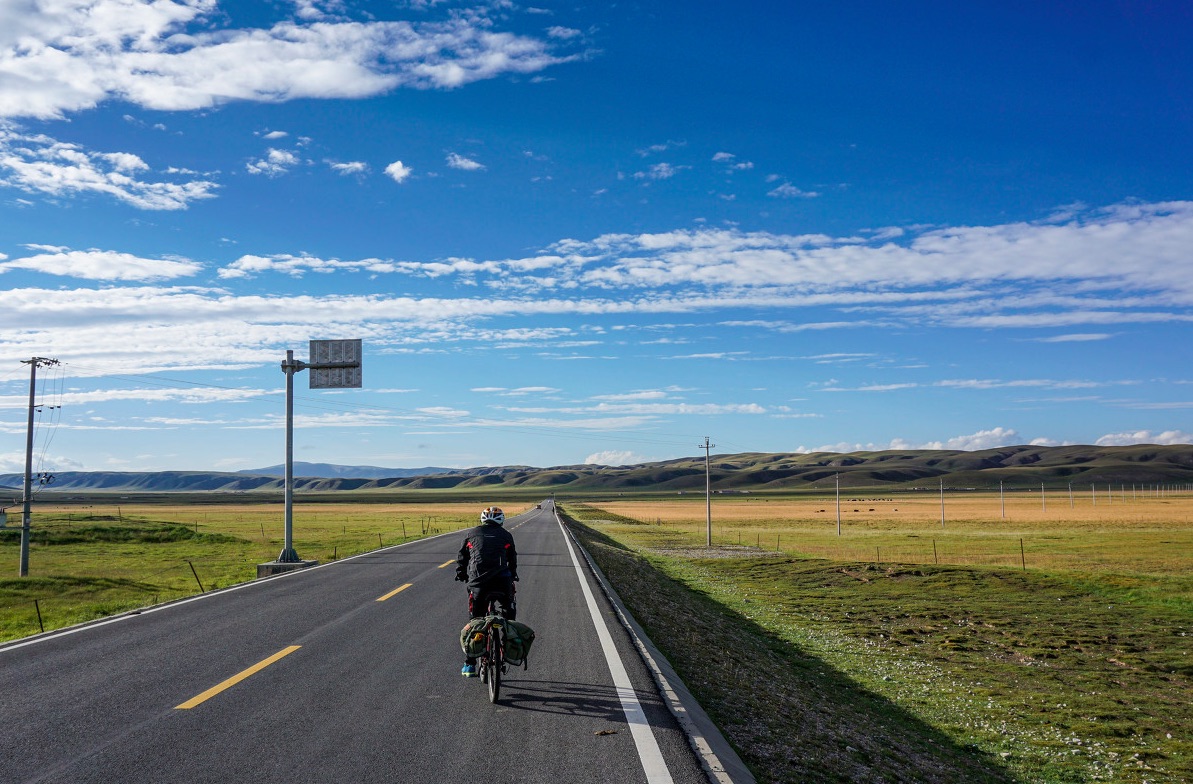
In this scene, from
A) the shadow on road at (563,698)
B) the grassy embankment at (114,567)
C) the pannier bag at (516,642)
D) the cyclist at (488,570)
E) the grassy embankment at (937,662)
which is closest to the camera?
the shadow on road at (563,698)

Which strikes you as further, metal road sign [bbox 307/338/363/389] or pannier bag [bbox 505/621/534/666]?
metal road sign [bbox 307/338/363/389]

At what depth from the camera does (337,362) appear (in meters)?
28.9

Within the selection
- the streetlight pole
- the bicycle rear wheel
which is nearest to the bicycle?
the bicycle rear wheel

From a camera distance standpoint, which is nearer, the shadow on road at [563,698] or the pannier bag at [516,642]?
the shadow on road at [563,698]

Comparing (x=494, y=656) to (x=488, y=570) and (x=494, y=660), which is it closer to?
(x=494, y=660)

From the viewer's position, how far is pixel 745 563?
136ft

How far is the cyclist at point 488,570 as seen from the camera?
9.10 meters

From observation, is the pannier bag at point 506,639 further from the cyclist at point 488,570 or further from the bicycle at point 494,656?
the cyclist at point 488,570

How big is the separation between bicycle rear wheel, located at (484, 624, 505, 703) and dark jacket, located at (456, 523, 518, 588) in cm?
67

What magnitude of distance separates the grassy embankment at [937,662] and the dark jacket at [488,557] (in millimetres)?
2954

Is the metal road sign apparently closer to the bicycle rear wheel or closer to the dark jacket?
the dark jacket

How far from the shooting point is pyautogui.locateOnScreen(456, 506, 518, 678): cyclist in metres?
9.10

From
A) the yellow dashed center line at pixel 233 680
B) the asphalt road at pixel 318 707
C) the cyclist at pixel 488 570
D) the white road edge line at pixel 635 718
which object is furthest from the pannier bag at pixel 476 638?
the yellow dashed center line at pixel 233 680

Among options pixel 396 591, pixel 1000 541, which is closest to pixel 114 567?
pixel 396 591
